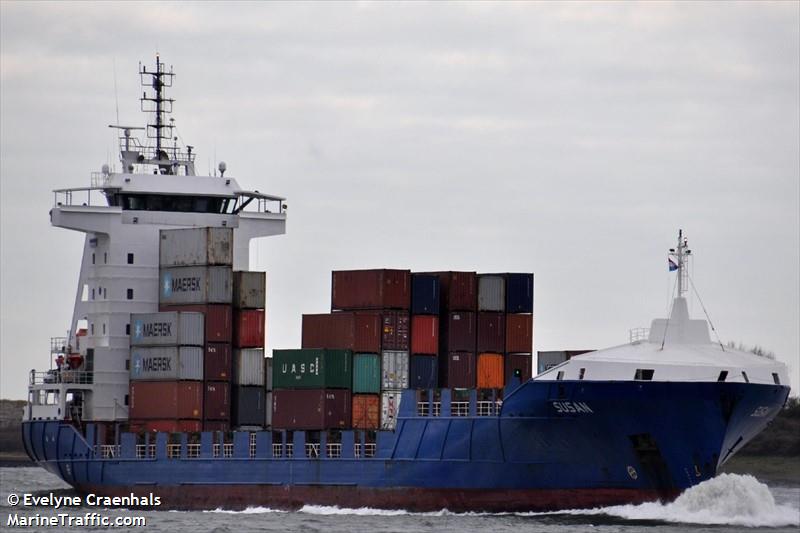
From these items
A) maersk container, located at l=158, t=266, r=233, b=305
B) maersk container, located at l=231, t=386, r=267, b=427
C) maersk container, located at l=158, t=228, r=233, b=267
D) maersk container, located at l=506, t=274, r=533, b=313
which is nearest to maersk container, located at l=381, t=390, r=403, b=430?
maersk container, located at l=506, t=274, r=533, b=313

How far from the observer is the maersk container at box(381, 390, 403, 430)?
176 feet

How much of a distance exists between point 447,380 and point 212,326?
348 inches

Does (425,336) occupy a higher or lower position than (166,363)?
higher

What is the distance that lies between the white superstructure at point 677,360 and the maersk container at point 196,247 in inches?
530

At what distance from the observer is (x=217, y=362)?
190ft

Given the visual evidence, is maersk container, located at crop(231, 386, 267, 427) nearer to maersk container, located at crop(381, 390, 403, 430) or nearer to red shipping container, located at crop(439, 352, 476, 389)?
maersk container, located at crop(381, 390, 403, 430)

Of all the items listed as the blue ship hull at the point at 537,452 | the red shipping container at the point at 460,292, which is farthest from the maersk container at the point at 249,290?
the red shipping container at the point at 460,292

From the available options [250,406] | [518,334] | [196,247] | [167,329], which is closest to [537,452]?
[518,334]

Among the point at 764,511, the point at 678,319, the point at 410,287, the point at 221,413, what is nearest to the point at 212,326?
the point at 221,413

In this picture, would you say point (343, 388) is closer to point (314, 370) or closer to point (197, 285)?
point (314, 370)

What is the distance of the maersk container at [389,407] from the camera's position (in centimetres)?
5350

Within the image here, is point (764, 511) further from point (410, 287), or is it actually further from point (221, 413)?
point (221, 413)

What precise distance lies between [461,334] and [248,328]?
27.8 ft

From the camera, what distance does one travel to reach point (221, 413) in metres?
57.8
